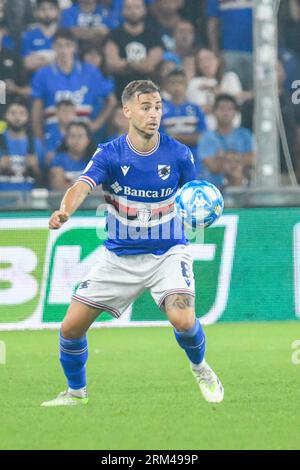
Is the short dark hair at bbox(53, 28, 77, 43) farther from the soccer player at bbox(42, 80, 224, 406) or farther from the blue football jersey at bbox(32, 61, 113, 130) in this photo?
the soccer player at bbox(42, 80, 224, 406)

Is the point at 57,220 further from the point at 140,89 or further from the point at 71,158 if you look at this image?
the point at 71,158

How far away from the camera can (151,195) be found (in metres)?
8.09

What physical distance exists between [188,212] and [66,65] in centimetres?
723

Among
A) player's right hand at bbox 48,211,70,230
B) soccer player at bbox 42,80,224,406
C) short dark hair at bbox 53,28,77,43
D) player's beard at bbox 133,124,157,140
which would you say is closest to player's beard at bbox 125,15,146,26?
short dark hair at bbox 53,28,77,43

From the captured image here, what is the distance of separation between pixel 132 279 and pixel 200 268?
493cm

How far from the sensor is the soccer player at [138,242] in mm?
7879

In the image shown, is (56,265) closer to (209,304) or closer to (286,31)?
(209,304)

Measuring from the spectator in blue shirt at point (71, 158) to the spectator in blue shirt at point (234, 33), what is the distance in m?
2.25

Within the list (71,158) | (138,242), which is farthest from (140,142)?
(71,158)

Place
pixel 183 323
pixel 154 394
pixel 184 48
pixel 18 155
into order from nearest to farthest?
pixel 183 323 < pixel 154 394 < pixel 18 155 < pixel 184 48

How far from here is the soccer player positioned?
7879 millimetres

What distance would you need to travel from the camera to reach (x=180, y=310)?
25.3ft

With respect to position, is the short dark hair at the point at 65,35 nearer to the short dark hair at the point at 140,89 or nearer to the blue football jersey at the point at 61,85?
the blue football jersey at the point at 61,85
